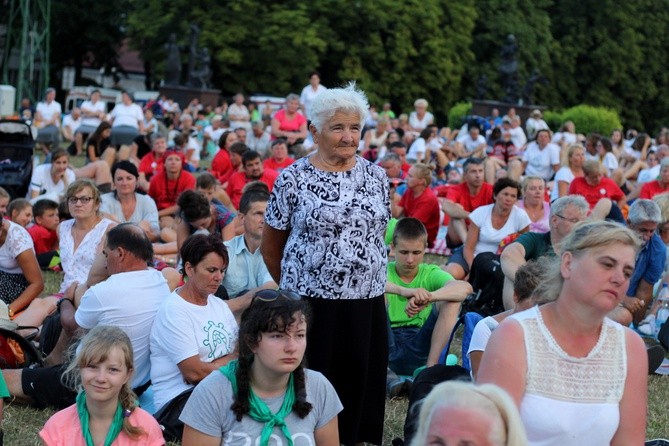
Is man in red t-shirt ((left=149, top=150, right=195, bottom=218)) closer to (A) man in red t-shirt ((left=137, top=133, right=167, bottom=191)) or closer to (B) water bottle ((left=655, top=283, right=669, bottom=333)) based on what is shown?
(A) man in red t-shirt ((left=137, top=133, right=167, bottom=191))

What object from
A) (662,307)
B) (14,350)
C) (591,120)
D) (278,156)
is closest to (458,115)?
(591,120)

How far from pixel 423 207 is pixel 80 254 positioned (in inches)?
183

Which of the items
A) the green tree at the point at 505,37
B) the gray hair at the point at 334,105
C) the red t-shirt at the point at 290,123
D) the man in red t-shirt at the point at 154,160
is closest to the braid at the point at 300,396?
the gray hair at the point at 334,105

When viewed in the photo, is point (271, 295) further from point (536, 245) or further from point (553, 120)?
point (553, 120)

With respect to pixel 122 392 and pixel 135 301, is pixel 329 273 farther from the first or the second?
pixel 135 301

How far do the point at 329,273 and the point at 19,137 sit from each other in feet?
36.7

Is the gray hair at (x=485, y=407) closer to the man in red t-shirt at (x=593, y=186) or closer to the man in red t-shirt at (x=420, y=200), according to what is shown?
the man in red t-shirt at (x=420, y=200)

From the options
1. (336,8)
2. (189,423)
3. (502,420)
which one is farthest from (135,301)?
(336,8)

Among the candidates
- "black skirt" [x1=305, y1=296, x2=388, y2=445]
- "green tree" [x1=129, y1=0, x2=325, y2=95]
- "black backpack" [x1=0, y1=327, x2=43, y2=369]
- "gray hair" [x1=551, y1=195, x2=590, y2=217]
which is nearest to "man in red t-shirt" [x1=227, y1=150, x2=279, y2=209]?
"gray hair" [x1=551, y1=195, x2=590, y2=217]

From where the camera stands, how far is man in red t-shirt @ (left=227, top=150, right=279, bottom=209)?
12914 millimetres

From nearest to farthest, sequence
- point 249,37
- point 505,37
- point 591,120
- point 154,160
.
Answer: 1. point 154,160
2. point 591,120
3. point 249,37
4. point 505,37

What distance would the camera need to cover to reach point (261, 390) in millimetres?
4551

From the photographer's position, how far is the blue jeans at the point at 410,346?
790 centimetres

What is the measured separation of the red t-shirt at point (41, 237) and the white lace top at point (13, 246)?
282cm
